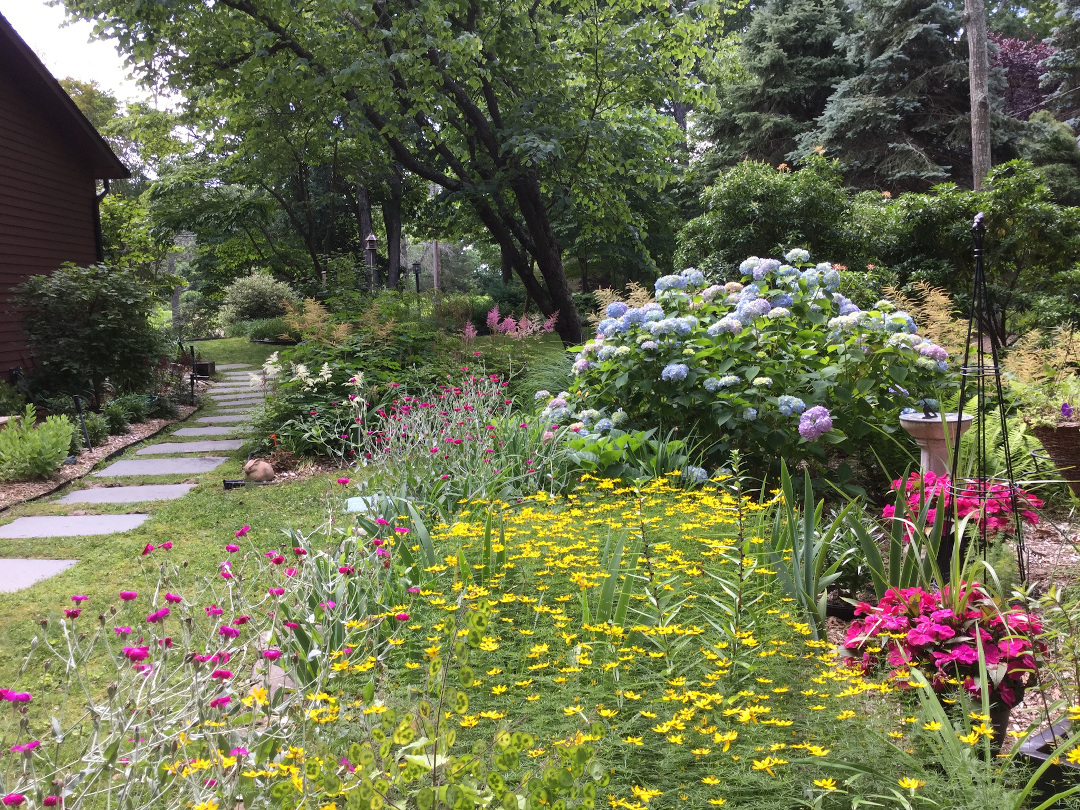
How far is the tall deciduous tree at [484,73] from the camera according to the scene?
7.36 meters

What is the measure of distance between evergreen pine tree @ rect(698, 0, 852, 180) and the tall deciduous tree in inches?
342

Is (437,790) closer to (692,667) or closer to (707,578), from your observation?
(692,667)

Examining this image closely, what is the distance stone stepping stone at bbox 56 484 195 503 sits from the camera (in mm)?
6191

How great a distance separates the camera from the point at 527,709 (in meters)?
1.81

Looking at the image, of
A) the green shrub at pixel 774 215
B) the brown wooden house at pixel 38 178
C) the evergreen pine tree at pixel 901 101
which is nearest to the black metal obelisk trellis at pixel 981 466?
the green shrub at pixel 774 215

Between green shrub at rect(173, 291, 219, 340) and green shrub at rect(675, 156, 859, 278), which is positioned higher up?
green shrub at rect(675, 156, 859, 278)

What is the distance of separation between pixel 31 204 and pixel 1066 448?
492 inches

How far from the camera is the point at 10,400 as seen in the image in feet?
28.4

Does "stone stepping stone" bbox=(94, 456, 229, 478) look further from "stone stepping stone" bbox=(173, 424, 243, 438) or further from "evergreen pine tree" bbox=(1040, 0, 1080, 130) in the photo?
"evergreen pine tree" bbox=(1040, 0, 1080, 130)

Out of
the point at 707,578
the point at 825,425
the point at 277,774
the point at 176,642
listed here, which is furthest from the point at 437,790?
the point at 825,425

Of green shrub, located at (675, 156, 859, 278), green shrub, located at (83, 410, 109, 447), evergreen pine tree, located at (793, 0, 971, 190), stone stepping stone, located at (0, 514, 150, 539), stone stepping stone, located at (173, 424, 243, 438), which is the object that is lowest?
stone stepping stone, located at (0, 514, 150, 539)

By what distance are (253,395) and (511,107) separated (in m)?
5.78

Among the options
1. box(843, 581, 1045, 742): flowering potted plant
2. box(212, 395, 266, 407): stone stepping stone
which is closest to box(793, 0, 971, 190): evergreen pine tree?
box(212, 395, 266, 407): stone stepping stone

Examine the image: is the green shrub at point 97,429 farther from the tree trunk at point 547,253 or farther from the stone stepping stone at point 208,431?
the tree trunk at point 547,253
